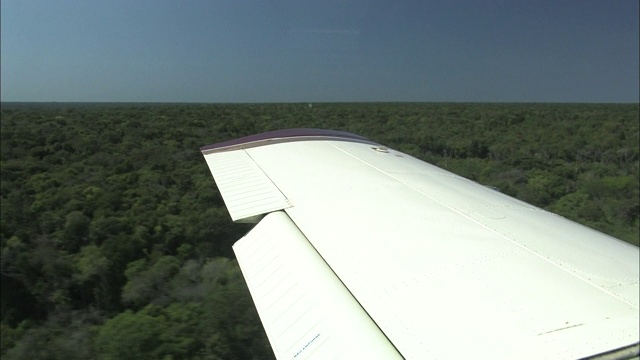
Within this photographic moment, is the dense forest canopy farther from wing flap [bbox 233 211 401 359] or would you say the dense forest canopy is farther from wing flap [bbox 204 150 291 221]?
wing flap [bbox 233 211 401 359]

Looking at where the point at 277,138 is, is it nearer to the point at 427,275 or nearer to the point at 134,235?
the point at 427,275

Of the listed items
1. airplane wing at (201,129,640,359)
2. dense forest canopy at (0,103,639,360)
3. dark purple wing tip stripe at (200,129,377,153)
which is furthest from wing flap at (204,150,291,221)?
dense forest canopy at (0,103,639,360)

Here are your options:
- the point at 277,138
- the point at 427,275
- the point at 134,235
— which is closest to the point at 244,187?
the point at 277,138

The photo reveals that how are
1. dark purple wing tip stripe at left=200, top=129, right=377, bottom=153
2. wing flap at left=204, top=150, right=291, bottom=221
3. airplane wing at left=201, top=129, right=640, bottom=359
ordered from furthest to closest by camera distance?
dark purple wing tip stripe at left=200, top=129, right=377, bottom=153 < wing flap at left=204, top=150, right=291, bottom=221 < airplane wing at left=201, top=129, right=640, bottom=359

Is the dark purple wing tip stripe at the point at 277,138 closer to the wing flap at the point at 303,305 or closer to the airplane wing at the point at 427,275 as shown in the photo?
the airplane wing at the point at 427,275

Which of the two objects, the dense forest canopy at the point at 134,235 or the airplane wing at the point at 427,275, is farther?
the dense forest canopy at the point at 134,235

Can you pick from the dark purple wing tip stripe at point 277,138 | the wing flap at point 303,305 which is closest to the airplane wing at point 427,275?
the wing flap at point 303,305

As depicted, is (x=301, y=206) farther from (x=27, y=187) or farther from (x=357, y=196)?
(x=27, y=187)

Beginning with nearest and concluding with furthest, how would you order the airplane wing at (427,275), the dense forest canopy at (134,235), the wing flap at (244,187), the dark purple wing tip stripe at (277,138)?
the airplane wing at (427,275) < the wing flap at (244,187) < the dense forest canopy at (134,235) < the dark purple wing tip stripe at (277,138)
